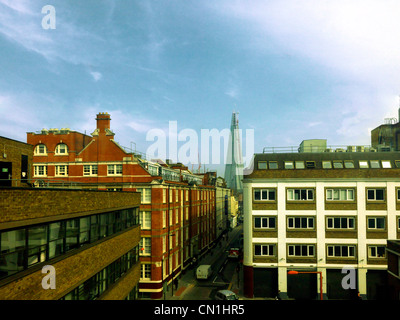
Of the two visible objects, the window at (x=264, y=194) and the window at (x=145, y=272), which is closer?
the window at (x=264, y=194)

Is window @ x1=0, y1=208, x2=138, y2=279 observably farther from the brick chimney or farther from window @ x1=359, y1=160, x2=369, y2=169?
window @ x1=359, y1=160, x2=369, y2=169

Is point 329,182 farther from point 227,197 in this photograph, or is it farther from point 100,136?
Result: point 227,197

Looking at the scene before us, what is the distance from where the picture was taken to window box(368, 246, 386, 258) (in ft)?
120

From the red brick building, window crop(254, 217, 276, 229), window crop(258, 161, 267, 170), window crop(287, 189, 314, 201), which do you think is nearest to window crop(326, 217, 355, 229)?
window crop(287, 189, 314, 201)

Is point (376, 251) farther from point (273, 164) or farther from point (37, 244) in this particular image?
point (37, 244)

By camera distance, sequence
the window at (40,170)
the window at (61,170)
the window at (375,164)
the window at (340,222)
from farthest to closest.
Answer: the window at (40,170) < the window at (61,170) < the window at (375,164) < the window at (340,222)

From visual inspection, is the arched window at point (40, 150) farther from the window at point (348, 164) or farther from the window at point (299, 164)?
the window at point (348, 164)

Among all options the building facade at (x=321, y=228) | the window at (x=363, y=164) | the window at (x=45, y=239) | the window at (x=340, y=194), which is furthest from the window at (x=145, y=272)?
the window at (x=363, y=164)

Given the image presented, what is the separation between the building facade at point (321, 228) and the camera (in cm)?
3681

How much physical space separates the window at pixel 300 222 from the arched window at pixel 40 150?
33885mm

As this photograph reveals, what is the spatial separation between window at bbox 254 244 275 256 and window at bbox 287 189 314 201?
6.35 m

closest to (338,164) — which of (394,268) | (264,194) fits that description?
(264,194)

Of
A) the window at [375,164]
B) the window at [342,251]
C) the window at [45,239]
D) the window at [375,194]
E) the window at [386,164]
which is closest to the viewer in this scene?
the window at [45,239]

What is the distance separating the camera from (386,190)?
37500 millimetres
